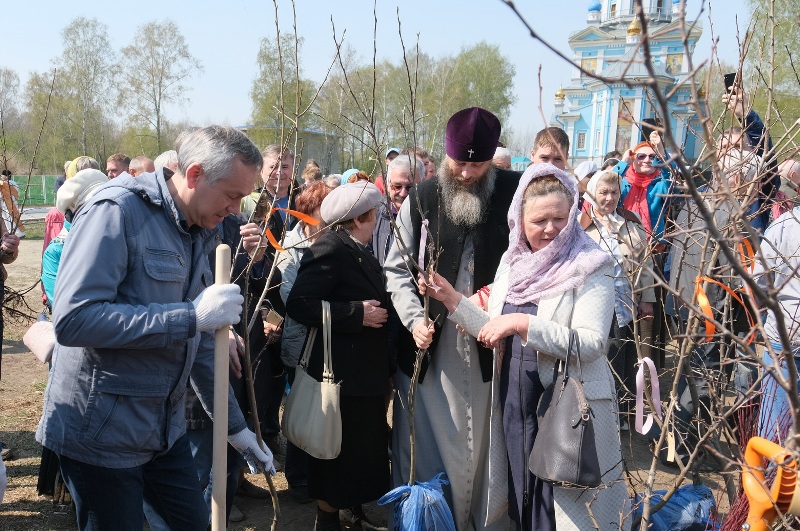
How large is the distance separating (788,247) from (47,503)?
4.44 metres

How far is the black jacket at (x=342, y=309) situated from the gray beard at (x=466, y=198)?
0.55 m

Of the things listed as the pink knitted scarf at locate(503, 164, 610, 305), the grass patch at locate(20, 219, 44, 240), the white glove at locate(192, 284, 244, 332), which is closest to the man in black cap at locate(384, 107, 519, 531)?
the pink knitted scarf at locate(503, 164, 610, 305)

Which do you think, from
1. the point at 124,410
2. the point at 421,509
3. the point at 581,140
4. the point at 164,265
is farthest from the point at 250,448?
the point at 581,140

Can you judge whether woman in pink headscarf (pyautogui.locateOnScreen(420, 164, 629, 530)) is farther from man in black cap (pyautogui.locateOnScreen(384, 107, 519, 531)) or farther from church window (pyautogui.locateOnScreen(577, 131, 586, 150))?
church window (pyautogui.locateOnScreen(577, 131, 586, 150))

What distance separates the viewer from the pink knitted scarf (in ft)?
9.19

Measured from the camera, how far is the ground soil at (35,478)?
3945 millimetres

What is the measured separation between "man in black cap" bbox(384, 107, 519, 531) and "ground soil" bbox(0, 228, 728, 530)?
743 mm

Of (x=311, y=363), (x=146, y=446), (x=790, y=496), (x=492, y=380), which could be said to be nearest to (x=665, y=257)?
(x=492, y=380)

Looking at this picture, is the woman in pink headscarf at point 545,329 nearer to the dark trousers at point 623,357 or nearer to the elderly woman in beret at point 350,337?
the elderly woman in beret at point 350,337

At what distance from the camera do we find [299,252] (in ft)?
13.9

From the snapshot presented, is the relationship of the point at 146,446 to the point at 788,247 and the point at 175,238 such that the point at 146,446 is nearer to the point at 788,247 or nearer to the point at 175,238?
the point at 175,238

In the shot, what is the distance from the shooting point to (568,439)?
2596 millimetres

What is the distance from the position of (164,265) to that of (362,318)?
59.9 inches

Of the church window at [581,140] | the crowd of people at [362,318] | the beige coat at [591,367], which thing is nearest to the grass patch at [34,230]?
the crowd of people at [362,318]
